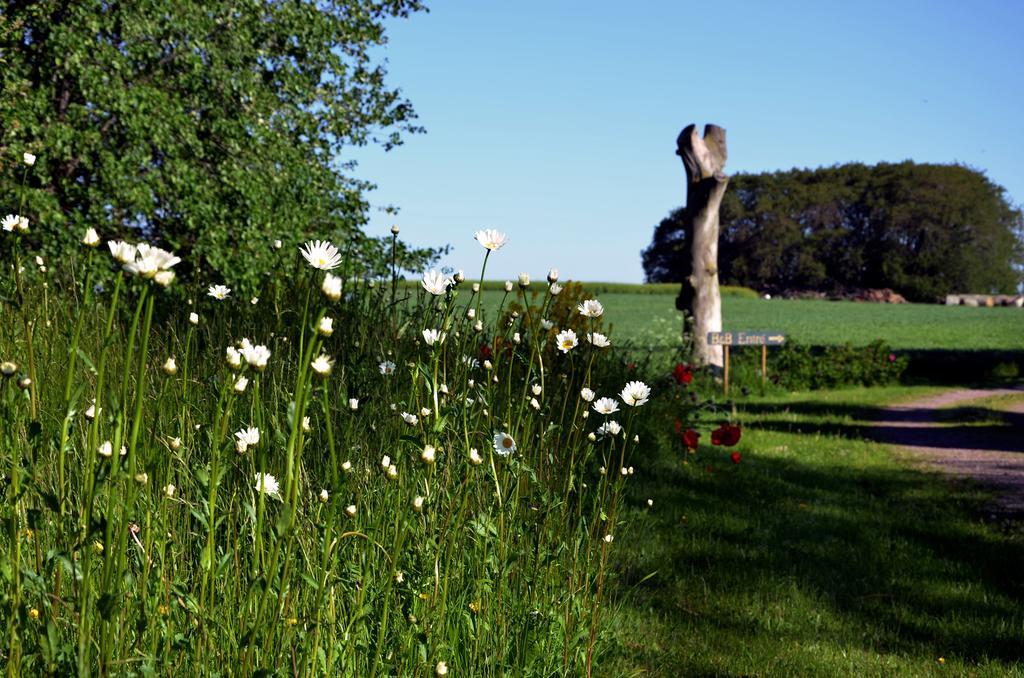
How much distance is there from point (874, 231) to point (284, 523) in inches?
2627

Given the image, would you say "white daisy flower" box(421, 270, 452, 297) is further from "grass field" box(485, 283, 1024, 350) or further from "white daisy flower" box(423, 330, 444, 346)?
"grass field" box(485, 283, 1024, 350)

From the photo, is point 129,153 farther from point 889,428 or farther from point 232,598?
point 889,428

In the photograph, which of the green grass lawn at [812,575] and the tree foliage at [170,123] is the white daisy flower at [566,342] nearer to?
the green grass lawn at [812,575]

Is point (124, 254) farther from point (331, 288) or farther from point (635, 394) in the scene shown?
point (635, 394)

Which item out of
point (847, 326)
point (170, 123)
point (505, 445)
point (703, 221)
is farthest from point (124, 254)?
point (847, 326)

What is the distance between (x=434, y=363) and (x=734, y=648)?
2564 mm

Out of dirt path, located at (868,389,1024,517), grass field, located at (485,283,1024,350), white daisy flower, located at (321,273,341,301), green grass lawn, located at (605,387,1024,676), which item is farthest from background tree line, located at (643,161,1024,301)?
white daisy flower, located at (321,273,341,301)

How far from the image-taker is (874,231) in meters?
62.7

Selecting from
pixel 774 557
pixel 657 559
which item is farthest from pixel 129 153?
pixel 774 557

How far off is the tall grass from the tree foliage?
13.3 ft

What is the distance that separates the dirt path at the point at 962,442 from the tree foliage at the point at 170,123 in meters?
7.05

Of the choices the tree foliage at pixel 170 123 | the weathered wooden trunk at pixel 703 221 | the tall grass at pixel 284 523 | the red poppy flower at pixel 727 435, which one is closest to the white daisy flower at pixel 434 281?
the tall grass at pixel 284 523

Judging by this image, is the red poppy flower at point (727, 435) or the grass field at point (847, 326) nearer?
the red poppy flower at point (727, 435)

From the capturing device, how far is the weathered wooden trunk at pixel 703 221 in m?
14.1
